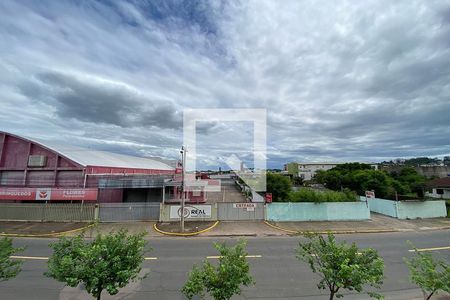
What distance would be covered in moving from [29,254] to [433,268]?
1797 cm

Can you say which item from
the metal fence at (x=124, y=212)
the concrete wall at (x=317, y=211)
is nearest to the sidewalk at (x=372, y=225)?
the concrete wall at (x=317, y=211)

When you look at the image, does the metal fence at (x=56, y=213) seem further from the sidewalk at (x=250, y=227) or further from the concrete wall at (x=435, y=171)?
the concrete wall at (x=435, y=171)

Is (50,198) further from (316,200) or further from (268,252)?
(316,200)

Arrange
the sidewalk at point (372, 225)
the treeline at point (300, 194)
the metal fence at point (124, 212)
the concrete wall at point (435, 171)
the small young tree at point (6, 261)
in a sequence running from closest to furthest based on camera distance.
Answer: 1. the small young tree at point (6, 261)
2. the sidewalk at point (372, 225)
3. the metal fence at point (124, 212)
4. the treeline at point (300, 194)
5. the concrete wall at point (435, 171)

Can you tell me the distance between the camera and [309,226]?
21.1 m

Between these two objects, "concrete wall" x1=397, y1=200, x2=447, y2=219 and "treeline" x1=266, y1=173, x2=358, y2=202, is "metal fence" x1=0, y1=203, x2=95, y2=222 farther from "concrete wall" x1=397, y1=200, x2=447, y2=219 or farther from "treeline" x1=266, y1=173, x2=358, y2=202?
"concrete wall" x1=397, y1=200, x2=447, y2=219

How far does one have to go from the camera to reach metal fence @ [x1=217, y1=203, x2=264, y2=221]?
22.3 meters

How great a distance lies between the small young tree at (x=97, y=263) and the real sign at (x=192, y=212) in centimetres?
1563

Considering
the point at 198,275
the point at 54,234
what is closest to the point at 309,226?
the point at 198,275

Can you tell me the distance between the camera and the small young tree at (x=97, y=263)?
18.7 feet

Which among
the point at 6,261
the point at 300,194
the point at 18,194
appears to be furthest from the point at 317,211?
the point at 18,194

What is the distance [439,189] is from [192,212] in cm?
4412

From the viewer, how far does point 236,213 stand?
2241 centimetres

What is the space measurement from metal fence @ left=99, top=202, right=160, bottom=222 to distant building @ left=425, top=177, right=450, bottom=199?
46268mm
